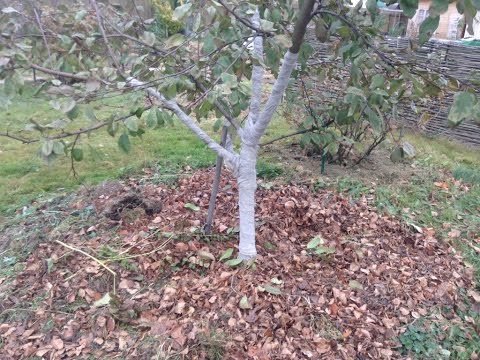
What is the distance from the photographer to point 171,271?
241 centimetres

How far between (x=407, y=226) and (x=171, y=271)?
179 cm

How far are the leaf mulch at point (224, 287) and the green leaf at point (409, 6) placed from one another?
152 cm

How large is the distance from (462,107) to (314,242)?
1585 mm

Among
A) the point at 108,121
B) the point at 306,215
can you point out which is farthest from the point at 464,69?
the point at 108,121

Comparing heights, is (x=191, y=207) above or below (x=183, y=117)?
below

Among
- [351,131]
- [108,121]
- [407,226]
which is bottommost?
[407,226]

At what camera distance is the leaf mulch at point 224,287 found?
78.1 inches

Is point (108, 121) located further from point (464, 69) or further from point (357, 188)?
point (464, 69)

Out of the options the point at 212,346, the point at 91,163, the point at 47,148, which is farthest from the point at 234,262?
the point at 91,163

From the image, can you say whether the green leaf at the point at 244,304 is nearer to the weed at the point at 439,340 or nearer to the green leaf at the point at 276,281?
the green leaf at the point at 276,281

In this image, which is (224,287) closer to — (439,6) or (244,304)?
(244,304)

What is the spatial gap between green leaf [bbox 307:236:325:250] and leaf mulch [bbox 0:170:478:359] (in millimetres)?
41

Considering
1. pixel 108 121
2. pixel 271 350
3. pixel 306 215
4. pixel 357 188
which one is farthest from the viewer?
pixel 357 188

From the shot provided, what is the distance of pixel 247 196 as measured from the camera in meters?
2.24
